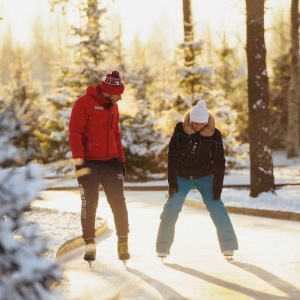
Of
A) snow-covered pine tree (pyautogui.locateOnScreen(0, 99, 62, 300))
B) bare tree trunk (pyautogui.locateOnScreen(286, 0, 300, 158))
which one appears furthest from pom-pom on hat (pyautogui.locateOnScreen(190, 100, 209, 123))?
bare tree trunk (pyautogui.locateOnScreen(286, 0, 300, 158))

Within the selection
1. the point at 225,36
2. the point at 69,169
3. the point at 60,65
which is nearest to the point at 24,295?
the point at 69,169

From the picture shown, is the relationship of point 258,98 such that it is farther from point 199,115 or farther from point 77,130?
point 77,130

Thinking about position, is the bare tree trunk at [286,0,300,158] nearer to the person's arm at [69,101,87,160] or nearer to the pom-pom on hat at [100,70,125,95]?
the pom-pom on hat at [100,70,125,95]

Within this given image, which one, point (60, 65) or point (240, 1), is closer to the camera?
point (240, 1)

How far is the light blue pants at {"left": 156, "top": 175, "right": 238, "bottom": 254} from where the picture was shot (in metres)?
7.75

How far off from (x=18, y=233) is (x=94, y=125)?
5027 millimetres

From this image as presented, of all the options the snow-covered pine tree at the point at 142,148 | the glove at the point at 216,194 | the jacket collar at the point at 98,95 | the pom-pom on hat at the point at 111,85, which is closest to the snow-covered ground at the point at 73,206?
the jacket collar at the point at 98,95

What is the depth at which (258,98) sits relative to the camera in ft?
48.2

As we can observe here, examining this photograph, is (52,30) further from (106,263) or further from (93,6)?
(106,263)

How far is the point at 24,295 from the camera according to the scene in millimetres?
2076

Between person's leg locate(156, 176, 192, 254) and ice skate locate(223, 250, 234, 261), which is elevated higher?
person's leg locate(156, 176, 192, 254)

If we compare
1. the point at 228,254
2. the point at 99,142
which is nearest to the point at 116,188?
the point at 99,142

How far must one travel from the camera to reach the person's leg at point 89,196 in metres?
7.29

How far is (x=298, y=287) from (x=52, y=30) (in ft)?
338
